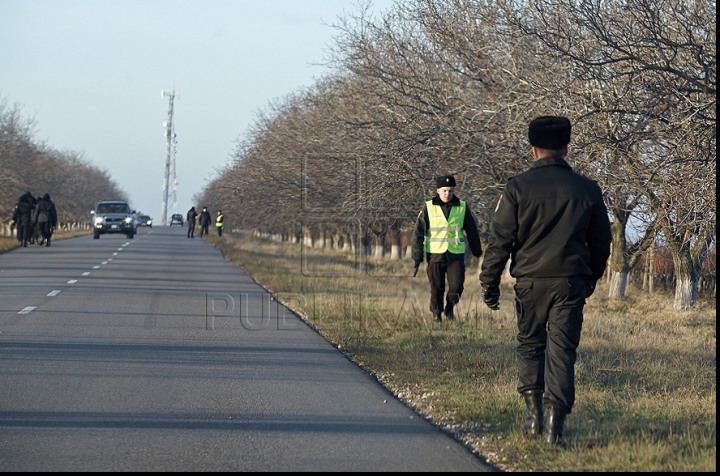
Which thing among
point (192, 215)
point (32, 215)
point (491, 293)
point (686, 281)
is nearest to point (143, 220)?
point (192, 215)

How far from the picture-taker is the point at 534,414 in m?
6.43

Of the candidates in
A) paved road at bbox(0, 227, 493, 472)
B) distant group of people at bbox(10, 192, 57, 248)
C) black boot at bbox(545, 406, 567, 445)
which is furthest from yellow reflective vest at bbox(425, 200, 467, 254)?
distant group of people at bbox(10, 192, 57, 248)

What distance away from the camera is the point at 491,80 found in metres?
18.3

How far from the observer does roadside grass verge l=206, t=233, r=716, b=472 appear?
5.96m

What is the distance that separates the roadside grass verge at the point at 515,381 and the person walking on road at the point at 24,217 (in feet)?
66.8

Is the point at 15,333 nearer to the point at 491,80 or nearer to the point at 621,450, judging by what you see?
the point at 621,450

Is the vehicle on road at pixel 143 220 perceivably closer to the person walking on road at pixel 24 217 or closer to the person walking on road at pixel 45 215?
the person walking on road at pixel 24 217

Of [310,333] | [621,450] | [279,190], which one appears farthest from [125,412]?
[279,190]

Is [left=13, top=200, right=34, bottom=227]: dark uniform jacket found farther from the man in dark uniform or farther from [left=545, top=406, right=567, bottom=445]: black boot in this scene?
[left=545, top=406, right=567, bottom=445]: black boot

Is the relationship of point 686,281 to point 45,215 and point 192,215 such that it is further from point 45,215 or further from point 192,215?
point 192,215

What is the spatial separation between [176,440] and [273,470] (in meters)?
1.01

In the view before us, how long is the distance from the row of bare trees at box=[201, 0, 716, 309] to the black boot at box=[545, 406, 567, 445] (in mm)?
5694

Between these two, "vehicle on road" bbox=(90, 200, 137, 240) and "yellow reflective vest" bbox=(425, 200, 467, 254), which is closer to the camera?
"yellow reflective vest" bbox=(425, 200, 467, 254)

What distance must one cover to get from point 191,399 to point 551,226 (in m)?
3.19
